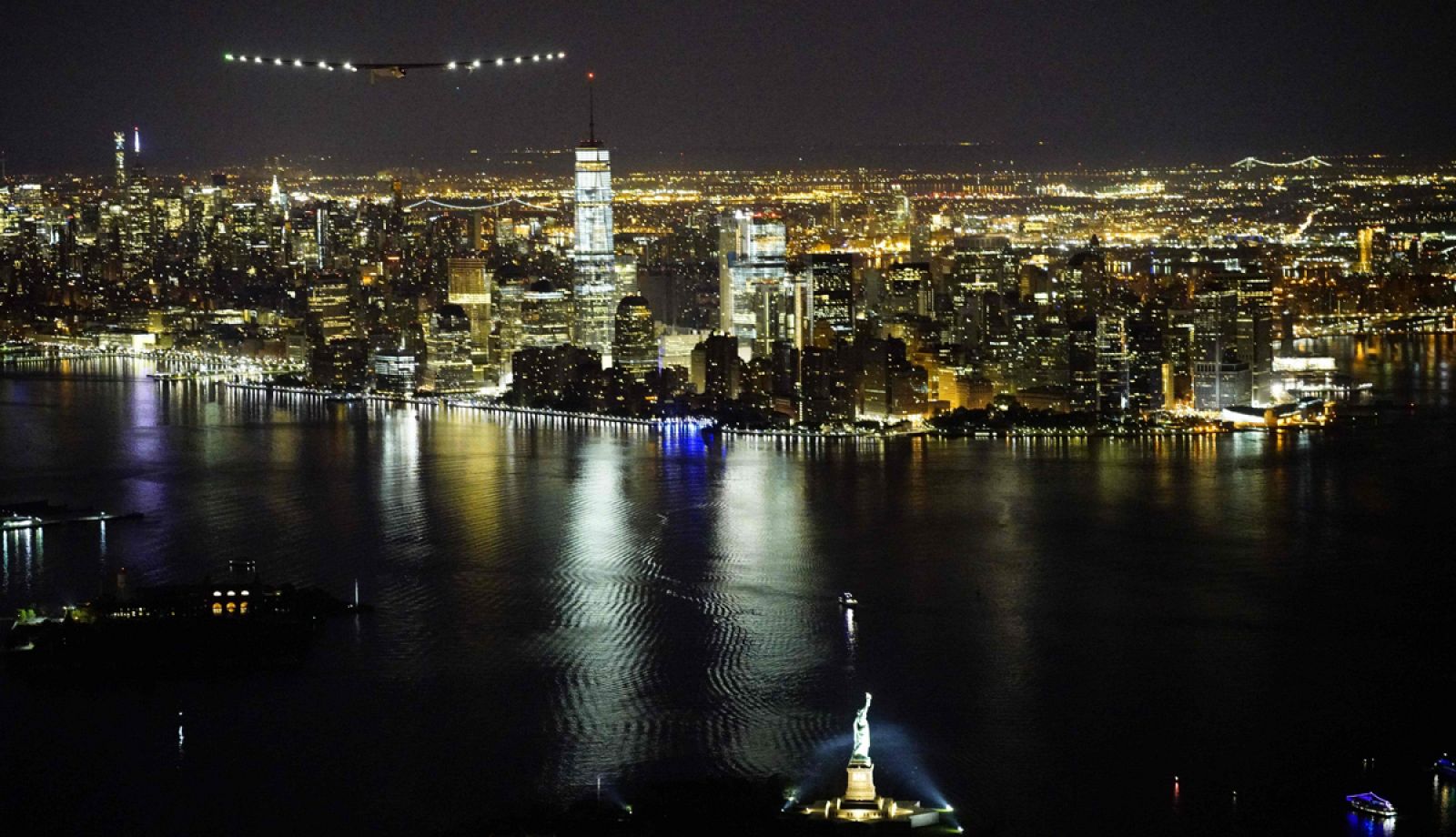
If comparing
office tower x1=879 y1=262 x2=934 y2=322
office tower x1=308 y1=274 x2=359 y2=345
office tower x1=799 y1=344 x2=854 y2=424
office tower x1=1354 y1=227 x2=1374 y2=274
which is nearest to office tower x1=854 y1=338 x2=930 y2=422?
office tower x1=799 y1=344 x2=854 y2=424

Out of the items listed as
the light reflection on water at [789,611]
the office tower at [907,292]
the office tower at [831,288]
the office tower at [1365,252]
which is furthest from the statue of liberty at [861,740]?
the office tower at [1365,252]

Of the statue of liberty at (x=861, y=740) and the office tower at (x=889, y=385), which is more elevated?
the office tower at (x=889, y=385)

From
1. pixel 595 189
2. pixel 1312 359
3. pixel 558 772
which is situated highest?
pixel 595 189

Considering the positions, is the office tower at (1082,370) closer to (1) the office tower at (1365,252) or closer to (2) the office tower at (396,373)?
(2) the office tower at (396,373)

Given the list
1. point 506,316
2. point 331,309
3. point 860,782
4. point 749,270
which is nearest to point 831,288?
point 749,270

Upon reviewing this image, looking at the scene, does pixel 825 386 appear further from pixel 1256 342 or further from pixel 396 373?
pixel 396 373

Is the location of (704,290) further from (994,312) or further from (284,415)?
(284,415)

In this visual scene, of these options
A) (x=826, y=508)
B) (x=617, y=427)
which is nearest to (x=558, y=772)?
(x=826, y=508)
